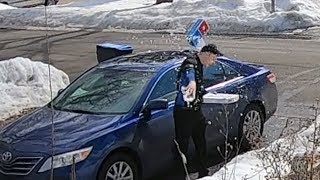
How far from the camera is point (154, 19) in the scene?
2672 cm

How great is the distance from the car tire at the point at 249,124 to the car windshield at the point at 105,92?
4.66 feet

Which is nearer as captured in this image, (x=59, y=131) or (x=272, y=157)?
(x=272, y=157)

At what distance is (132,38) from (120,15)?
17.4 ft

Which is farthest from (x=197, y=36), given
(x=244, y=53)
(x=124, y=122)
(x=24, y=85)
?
(x=244, y=53)

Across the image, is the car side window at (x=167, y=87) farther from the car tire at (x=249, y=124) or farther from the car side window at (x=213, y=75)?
the car tire at (x=249, y=124)

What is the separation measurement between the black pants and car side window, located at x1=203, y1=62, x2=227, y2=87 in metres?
0.96

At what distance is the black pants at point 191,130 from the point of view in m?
7.83

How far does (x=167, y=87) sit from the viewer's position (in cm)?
841

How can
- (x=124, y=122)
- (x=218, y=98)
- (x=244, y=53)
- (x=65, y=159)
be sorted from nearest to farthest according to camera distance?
(x=65, y=159)
(x=124, y=122)
(x=218, y=98)
(x=244, y=53)

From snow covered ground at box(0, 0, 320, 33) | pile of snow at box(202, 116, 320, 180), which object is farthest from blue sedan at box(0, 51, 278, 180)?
snow covered ground at box(0, 0, 320, 33)

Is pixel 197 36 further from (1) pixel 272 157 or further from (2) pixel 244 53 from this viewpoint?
(2) pixel 244 53

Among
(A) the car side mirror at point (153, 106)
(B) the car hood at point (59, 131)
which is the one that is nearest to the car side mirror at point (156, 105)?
(A) the car side mirror at point (153, 106)

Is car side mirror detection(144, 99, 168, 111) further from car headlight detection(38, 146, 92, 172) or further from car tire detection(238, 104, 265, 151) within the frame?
car tire detection(238, 104, 265, 151)

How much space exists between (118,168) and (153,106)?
30.3 inches
